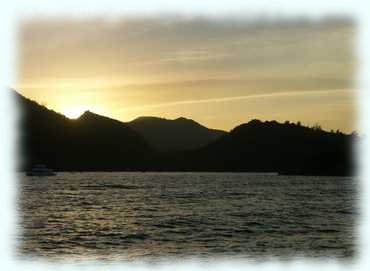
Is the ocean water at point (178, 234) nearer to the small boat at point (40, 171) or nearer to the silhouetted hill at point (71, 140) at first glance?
the silhouetted hill at point (71, 140)

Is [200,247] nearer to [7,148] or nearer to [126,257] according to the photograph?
[126,257]

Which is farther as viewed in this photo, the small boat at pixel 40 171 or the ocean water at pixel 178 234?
the small boat at pixel 40 171

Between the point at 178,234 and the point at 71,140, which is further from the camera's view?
the point at 71,140

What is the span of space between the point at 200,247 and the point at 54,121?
10196 cm

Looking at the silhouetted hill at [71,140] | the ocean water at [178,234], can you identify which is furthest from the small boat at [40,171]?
the ocean water at [178,234]

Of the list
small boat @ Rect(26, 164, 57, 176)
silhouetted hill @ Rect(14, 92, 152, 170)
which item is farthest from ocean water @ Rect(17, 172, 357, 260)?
small boat @ Rect(26, 164, 57, 176)

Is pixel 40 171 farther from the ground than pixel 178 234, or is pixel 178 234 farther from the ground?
pixel 40 171

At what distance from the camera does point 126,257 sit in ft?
89.8

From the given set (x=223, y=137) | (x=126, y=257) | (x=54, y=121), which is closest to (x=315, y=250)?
(x=126, y=257)

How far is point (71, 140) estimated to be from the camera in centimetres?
15562

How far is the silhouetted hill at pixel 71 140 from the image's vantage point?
423ft

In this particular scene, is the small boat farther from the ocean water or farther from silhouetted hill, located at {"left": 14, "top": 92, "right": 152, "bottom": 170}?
the ocean water

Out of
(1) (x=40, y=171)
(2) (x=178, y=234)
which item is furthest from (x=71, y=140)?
(2) (x=178, y=234)

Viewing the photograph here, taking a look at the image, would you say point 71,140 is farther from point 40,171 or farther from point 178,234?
point 178,234
